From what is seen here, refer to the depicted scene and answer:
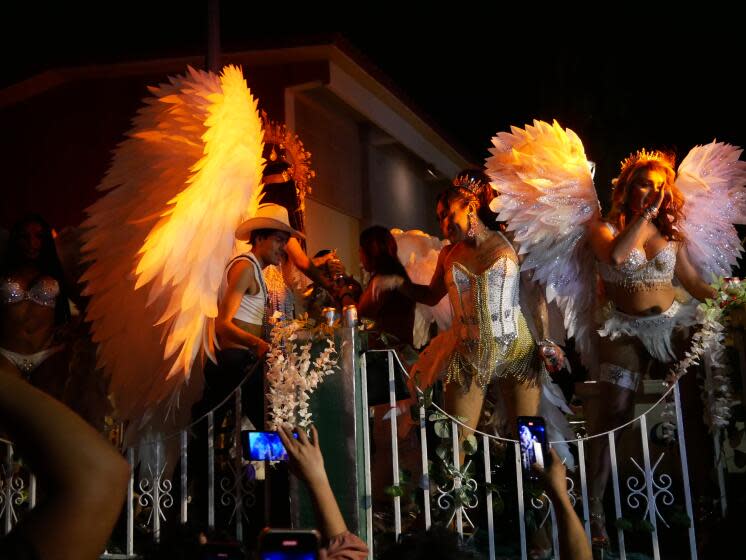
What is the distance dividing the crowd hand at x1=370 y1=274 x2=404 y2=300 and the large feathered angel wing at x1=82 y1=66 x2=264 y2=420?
0.86m

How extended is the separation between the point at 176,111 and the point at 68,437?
15.1 feet

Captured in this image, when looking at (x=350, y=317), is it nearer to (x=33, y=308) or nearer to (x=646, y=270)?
(x=646, y=270)

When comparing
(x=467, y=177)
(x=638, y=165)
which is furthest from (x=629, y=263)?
(x=467, y=177)

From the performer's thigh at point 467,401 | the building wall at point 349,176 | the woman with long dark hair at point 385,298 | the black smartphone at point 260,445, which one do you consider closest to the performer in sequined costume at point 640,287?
the performer's thigh at point 467,401

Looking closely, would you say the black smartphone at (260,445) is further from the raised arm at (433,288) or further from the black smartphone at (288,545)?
the raised arm at (433,288)

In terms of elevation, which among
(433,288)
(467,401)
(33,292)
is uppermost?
(33,292)

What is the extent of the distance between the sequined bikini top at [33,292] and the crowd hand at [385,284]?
6.20ft

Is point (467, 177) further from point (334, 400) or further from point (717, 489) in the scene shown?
point (717, 489)

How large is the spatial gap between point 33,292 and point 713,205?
3826mm

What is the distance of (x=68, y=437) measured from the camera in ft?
3.65

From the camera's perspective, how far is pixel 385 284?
210 inches

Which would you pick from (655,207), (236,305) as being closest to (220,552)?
(236,305)

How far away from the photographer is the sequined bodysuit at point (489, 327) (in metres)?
4.52

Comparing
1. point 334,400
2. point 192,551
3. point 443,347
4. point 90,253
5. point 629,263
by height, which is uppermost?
point 90,253
